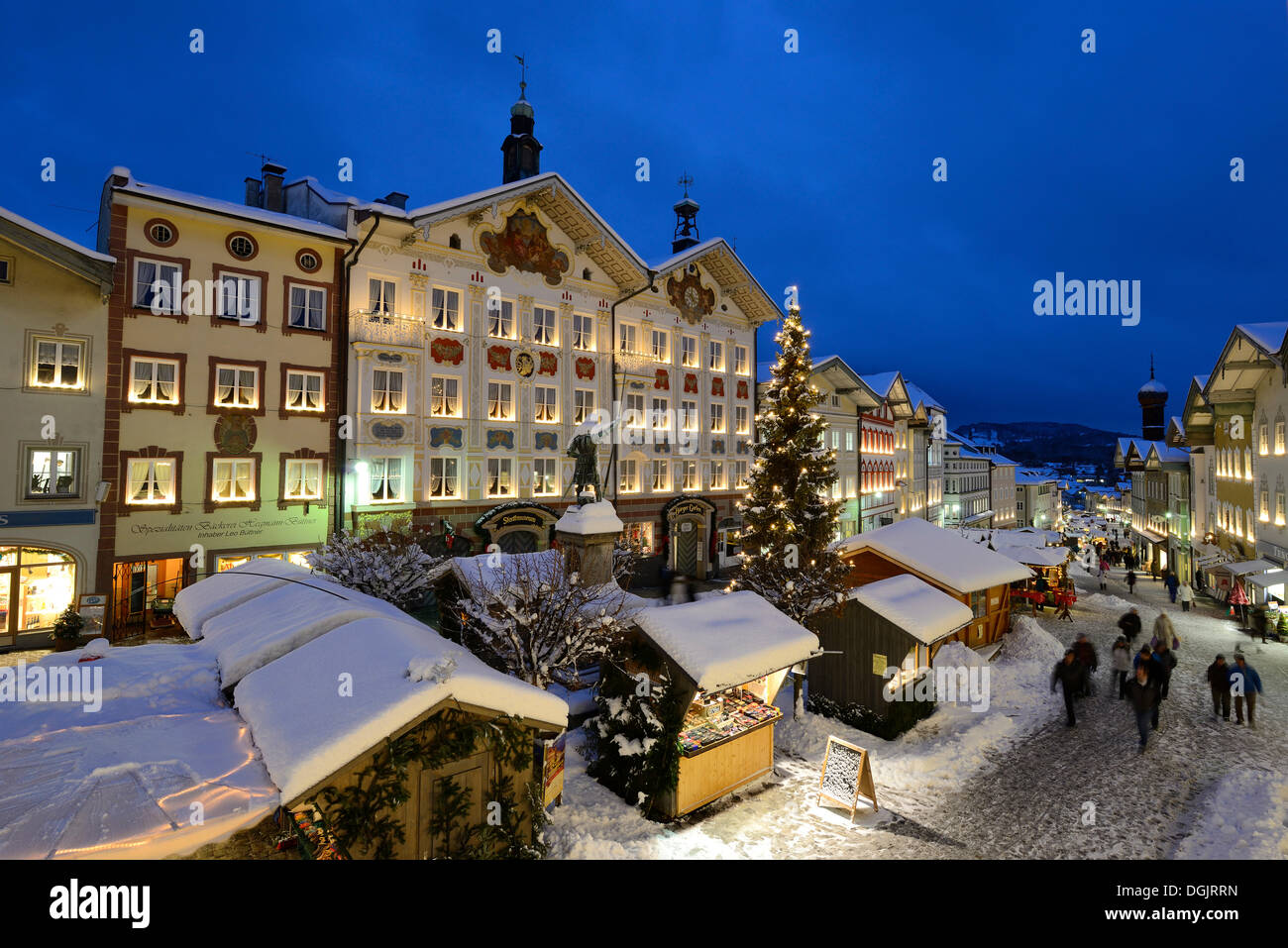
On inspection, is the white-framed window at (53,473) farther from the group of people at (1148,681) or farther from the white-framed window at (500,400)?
the group of people at (1148,681)

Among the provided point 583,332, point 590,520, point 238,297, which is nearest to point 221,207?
point 238,297

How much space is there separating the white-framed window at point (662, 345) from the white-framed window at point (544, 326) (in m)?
6.09

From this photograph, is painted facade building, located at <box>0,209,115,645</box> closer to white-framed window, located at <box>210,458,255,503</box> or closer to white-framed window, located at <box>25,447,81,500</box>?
white-framed window, located at <box>25,447,81,500</box>

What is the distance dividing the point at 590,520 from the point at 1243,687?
14131mm

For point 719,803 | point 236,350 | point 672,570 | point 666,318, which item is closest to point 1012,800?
point 719,803

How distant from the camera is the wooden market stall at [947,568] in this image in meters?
17.2

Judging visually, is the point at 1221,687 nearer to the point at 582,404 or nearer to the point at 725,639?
the point at 725,639

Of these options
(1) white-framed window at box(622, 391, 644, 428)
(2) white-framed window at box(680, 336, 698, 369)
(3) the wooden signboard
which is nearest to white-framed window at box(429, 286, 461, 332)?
(1) white-framed window at box(622, 391, 644, 428)

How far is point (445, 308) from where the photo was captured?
80.4ft

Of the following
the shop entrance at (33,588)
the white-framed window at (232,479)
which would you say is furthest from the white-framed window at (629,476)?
the shop entrance at (33,588)

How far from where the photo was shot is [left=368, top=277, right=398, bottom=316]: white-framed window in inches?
902

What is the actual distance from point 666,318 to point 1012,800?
26.2 meters
